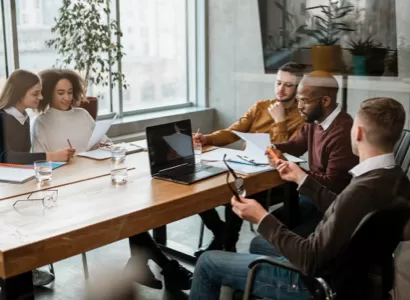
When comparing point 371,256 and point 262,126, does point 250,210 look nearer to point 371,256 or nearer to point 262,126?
point 371,256

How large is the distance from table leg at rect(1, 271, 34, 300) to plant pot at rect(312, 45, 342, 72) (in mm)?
2297

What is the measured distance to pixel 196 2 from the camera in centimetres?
468

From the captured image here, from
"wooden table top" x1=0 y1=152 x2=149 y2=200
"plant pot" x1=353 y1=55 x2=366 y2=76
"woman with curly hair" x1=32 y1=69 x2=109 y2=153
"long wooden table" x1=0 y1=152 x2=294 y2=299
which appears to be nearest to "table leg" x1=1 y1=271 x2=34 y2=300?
"long wooden table" x1=0 y1=152 x2=294 y2=299

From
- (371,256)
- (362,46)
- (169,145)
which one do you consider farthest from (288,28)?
(371,256)

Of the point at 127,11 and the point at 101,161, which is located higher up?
the point at 127,11

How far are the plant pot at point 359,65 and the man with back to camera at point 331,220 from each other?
4.75ft

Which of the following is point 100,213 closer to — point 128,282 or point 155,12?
point 128,282

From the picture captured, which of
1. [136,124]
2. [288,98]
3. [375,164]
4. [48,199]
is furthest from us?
[136,124]

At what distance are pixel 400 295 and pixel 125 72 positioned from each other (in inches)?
130

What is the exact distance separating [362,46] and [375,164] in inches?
64.5

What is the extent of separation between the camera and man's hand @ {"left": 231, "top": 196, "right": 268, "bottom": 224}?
6.15 feet

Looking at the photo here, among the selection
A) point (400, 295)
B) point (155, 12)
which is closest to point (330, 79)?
point (400, 295)

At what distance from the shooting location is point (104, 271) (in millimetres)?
3234

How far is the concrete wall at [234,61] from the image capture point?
4008mm
